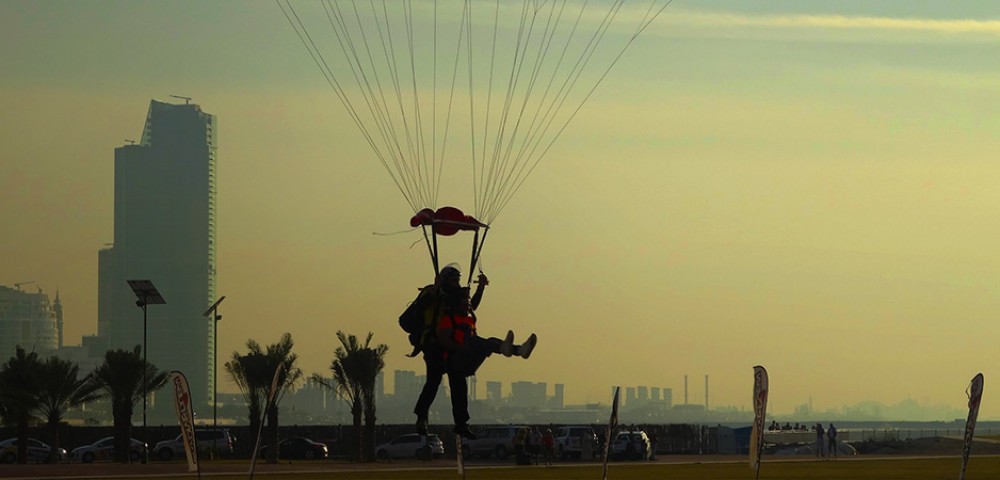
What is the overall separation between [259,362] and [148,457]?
728 cm

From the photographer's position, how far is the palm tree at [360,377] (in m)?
75.0

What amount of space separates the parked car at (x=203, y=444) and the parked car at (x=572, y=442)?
16964 millimetres

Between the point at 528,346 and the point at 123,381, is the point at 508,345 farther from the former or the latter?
the point at 123,381

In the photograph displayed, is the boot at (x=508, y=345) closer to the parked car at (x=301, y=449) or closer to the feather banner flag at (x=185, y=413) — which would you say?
the feather banner flag at (x=185, y=413)

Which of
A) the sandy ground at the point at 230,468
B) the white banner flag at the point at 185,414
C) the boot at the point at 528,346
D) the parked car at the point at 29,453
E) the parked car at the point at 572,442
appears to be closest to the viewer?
the boot at the point at 528,346

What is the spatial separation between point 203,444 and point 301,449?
489 centimetres

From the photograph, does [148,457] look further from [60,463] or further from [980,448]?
[980,448]

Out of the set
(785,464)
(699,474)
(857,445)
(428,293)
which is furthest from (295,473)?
(857,445)

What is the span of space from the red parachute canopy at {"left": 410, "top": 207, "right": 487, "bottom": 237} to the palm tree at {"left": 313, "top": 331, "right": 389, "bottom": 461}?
159 ft

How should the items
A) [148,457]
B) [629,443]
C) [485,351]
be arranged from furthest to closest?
1. [148,457]
2. [629,443]
3. [485,351]

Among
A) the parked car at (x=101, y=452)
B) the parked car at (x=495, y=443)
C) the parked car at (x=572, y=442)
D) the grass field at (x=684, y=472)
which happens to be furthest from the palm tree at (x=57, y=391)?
the parked car at (x=572, y=442)

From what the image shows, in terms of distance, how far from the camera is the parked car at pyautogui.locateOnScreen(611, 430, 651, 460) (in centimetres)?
7106

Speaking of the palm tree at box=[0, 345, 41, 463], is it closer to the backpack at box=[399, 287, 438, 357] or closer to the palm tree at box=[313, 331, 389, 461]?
the palm tree at box=[313, 331, 389, 461]

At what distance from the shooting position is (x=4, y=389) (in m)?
77.5
